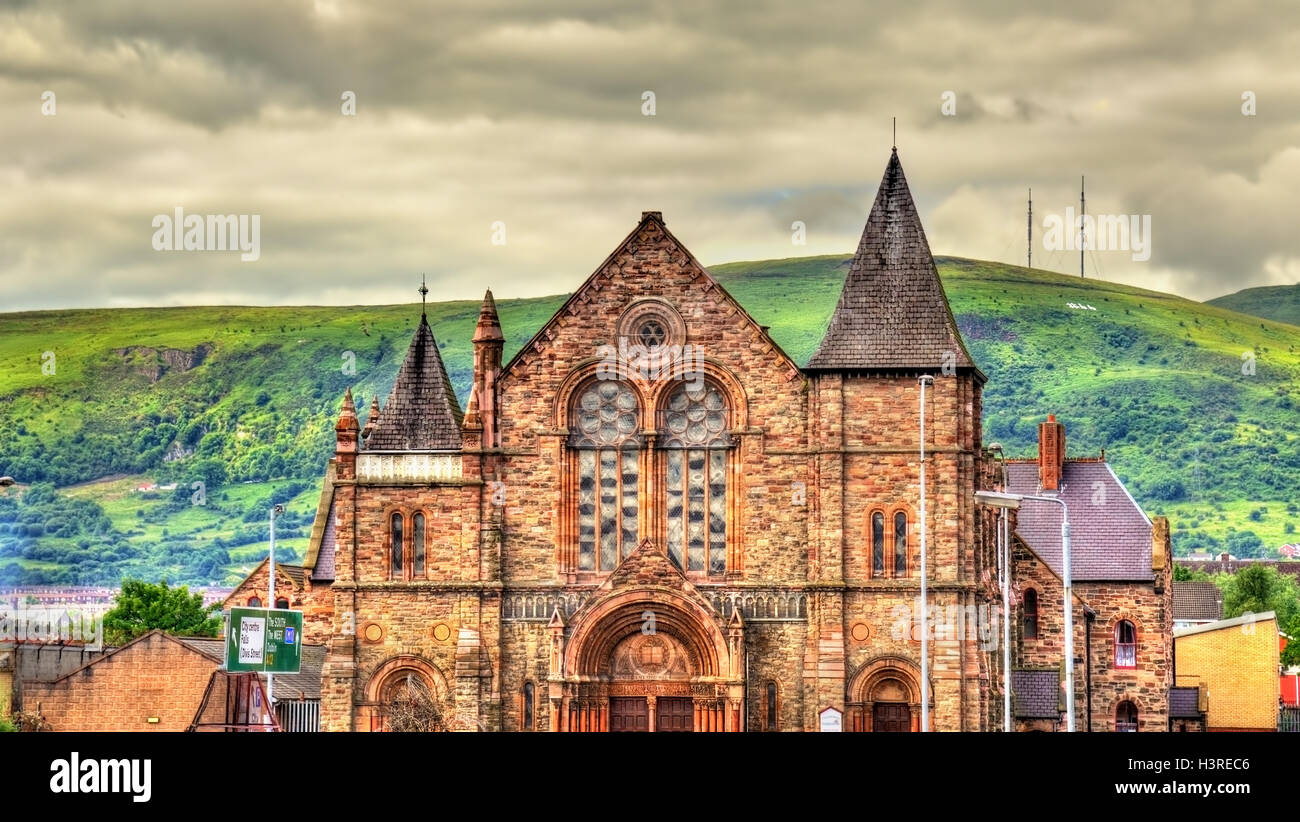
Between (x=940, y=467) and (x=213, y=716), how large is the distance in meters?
27.2

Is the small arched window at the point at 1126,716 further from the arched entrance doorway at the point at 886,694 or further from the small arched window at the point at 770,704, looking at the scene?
the small arched window at the point at 770,704

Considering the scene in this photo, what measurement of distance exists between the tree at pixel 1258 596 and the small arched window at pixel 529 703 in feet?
270

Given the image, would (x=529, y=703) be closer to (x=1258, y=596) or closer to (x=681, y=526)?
(x=681, y=526)

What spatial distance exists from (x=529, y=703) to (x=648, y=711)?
11.8 feet

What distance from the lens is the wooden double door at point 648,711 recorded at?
2628 inches

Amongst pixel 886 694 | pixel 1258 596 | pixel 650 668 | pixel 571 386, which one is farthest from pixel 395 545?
pixel 1258 596

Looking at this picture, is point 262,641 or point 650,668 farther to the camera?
point 650,668

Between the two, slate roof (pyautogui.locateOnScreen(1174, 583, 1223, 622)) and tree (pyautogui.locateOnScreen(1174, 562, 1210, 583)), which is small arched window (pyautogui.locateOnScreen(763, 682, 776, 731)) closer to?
slate roof (pyautogui.locateOnScreen(1174, 583, 1223, 622))

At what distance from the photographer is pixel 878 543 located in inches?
2616

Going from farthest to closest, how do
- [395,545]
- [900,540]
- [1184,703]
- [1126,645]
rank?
[1184,703]
[1126,645]
[395,545]
[900,540]

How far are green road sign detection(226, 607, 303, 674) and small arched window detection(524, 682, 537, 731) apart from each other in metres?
7.72

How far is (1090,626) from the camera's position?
7788 cm
